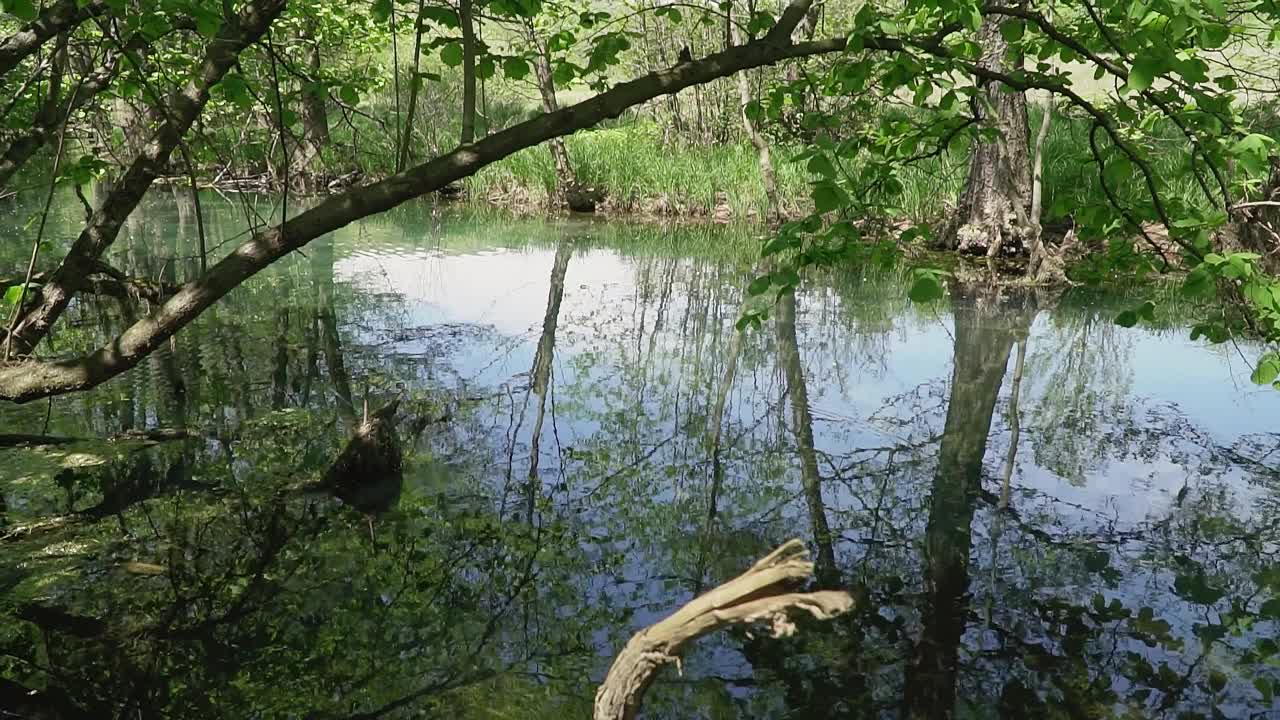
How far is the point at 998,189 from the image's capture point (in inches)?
433

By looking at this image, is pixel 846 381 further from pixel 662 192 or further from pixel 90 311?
pixel 662 192

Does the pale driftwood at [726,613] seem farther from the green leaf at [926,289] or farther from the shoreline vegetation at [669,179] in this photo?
the shoreline vegetation at [669,179]

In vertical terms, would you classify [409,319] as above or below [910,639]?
above

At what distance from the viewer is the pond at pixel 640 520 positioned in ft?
10.8

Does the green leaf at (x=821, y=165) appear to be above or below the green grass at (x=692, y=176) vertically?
below

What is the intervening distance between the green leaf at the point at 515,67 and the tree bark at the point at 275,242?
68 cm

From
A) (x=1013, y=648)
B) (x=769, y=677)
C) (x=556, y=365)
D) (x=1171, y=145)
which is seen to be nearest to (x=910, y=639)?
(x=1013, y=648)

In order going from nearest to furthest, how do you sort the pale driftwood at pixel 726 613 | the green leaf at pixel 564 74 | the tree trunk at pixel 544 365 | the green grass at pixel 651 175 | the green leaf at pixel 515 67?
the pale driftwood at pixel 726 613, the green leaf at pixel 515 67, the green leaf at pixel 564 74, the tree trunk at pixel 544 365, the green grass at pixel 651 175

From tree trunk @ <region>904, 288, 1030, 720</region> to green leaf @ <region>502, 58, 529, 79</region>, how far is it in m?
2.31

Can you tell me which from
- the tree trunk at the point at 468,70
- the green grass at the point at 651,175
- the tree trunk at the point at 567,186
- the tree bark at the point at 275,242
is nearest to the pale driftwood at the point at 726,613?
the tree bark at the point at 275,242

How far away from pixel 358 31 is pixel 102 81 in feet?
21.0

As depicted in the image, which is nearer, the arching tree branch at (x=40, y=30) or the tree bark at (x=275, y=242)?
the tree bark at (x=275, y=242)

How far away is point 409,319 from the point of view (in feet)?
28.9

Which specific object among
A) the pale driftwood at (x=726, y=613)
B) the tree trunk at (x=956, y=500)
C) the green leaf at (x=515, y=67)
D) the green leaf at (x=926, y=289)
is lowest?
the tree trunk at (x=956, y=500)
